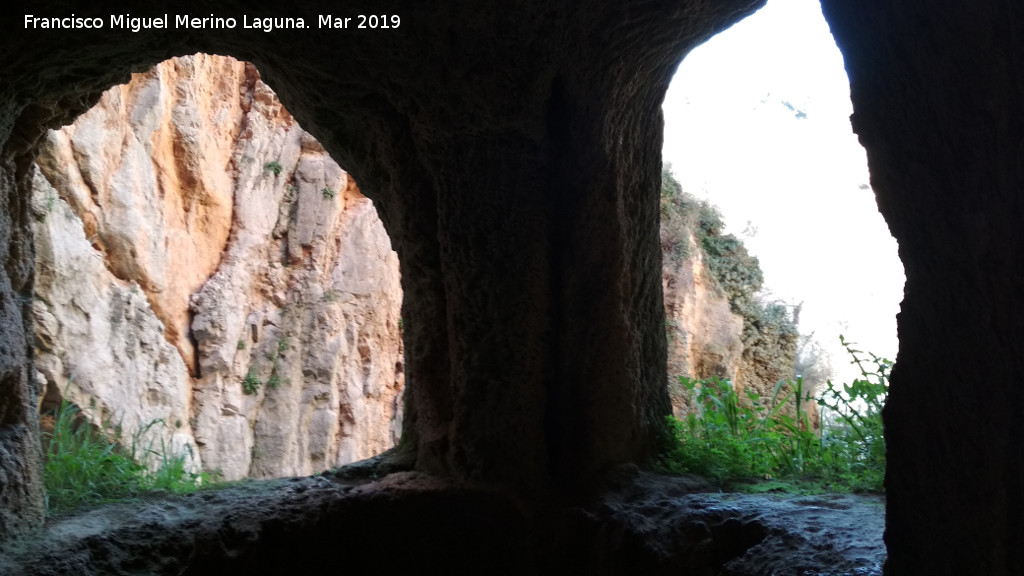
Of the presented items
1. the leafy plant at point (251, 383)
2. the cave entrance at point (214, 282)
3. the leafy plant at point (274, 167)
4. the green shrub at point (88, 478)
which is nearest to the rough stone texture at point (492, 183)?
the green shrub at point (88, 478)

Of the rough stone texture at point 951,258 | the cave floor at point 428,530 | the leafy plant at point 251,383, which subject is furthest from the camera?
the leafy plant at point 251,383

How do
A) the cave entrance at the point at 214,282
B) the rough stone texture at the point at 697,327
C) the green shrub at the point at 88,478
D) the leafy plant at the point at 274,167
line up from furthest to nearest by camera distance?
the leafy plant at the point at 274,167 < the rough stone texture at the point at 697,327 < the cave entrance at the point at 214,282 < the green shrub at the point at 88,478

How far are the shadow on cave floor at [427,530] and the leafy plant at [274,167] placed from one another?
8936 mm

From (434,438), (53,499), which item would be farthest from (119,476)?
(434,438)

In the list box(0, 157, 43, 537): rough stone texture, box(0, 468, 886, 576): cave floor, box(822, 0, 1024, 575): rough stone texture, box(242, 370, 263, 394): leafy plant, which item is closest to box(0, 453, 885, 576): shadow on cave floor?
box(0, 468, 886, 576): cave floor

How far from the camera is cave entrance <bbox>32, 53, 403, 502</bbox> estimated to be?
8219 mm

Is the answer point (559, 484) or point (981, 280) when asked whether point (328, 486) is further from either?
point (981, 280)

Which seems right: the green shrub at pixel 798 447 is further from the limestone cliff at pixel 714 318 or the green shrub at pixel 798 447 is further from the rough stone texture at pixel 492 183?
the limestone cliff at pixel 714 318

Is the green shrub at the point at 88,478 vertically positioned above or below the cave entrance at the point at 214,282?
below

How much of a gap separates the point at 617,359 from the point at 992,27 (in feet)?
7.51

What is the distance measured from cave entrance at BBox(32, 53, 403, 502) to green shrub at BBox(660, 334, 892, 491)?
16.3 ft

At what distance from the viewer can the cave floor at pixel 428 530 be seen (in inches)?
121

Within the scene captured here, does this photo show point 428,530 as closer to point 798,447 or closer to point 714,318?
point 798,447

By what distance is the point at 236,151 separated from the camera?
12.2 m
